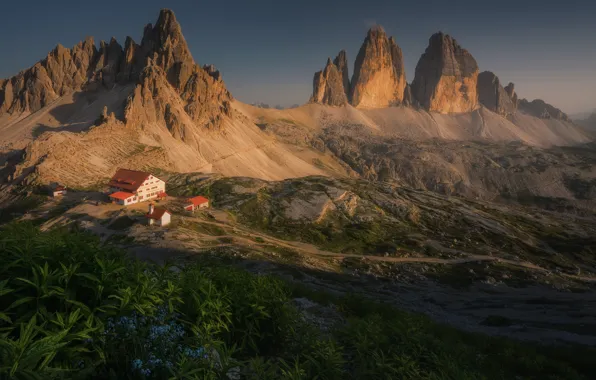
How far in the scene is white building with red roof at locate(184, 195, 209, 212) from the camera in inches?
2532

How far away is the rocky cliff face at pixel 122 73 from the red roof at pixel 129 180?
63.3m

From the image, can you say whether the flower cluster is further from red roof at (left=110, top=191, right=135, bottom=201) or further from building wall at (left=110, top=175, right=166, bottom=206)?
building wall at (left=110, top=175, right=166, bottom=206)

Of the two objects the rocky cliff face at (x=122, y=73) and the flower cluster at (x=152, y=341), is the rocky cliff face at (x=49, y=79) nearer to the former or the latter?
the rocky cliff face at (x=122, y=73)

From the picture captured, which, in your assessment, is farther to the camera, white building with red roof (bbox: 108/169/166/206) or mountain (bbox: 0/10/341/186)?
mountain (bbox: 0/10/341/186)

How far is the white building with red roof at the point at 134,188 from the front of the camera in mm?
62625

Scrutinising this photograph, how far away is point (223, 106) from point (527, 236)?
124 m

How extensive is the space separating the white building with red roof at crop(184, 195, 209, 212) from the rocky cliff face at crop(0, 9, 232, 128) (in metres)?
69.6

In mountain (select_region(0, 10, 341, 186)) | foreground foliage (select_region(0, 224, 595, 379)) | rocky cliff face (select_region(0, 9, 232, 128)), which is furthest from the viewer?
rocky cliff face (select_region(0, 9, 232, 128))

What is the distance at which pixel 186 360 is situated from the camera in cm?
546

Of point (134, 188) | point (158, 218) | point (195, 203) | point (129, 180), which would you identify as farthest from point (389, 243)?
point (129, 180)

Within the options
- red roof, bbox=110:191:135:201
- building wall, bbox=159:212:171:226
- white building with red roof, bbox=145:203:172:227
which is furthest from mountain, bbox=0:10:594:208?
building wall, bbox=159:212:171:226

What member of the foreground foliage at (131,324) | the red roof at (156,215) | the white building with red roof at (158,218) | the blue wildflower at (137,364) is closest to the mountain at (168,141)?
the red roof at (156,215)

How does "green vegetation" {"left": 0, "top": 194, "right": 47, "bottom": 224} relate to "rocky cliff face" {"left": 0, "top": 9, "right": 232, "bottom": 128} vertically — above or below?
below

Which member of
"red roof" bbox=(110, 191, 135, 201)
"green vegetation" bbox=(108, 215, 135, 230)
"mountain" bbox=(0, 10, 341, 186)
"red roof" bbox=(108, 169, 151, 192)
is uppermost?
"mountain" bbox=(0, 10, 341, 186)
